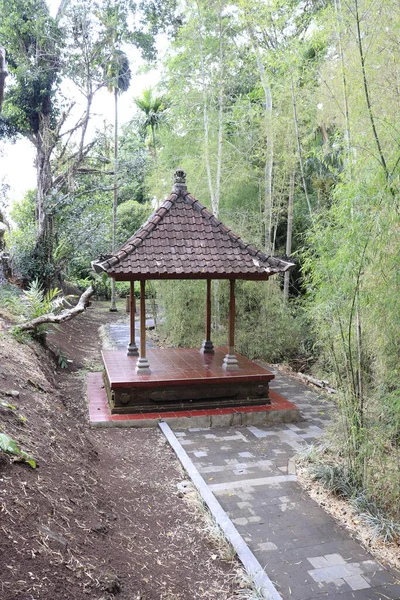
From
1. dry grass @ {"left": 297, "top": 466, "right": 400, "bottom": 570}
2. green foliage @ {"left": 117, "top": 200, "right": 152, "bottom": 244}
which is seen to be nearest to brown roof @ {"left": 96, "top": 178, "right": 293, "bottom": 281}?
dry grass @ {"left": 297, "top": 466, "right": 400, "bottom": 570}

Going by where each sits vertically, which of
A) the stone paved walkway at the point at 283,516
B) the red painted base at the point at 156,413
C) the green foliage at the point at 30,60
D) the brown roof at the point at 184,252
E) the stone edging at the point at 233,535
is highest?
the green foliage at the point at 30,60

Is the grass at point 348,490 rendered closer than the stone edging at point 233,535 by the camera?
No

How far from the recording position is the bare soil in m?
2.32

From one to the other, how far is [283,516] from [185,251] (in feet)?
11.5

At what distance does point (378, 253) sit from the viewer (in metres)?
3.69

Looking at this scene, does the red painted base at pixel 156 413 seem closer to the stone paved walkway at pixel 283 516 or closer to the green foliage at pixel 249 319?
the stone paved walkway at pixel 283 516

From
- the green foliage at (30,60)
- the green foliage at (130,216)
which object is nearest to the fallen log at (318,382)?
the green foliage at (30,60)

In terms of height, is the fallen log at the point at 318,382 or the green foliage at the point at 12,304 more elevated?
the green foliage at the point at 12,304

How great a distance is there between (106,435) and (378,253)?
3.48 meters

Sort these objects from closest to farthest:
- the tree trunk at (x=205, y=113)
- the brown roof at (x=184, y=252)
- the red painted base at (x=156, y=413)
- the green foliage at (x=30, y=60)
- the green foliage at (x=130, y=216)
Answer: the red painted base at (x=156, y=413) → the brown roof at (x=184, y=252) → the tree trunk at (x=205, y=113) → the green foliage at (x=30, y=60) → the green foliage at (x=130, y=216)

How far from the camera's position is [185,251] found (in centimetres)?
614

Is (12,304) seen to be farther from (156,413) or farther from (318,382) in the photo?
(318,382)

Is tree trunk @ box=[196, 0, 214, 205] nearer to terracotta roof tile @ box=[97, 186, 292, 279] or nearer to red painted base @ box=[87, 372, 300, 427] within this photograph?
terracotta roof tile @ box=[97, 186, 292, 279]

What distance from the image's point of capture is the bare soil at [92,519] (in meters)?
2.32
